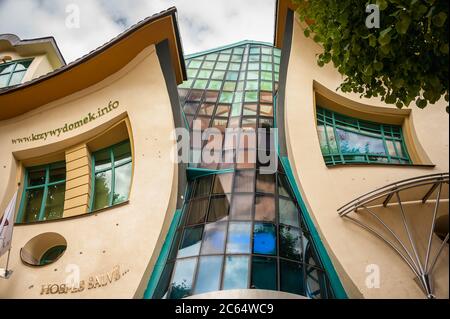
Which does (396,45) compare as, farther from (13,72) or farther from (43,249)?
(13,72)

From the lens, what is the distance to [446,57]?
5.31 metres

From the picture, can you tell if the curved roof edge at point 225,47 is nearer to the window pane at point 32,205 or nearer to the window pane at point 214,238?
the window pane at point 32,205

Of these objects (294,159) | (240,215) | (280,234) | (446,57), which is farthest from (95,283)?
(446,57)

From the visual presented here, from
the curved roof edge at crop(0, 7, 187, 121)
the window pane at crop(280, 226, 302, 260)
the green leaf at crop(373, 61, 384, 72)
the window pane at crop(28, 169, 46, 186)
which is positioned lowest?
the window pane at crop(280, 226, 302, 260)

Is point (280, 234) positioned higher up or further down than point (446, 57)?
further down

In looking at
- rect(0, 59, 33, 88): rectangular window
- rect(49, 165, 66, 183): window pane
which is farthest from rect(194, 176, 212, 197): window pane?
rect(0, 59, 33, 88): rectangular window

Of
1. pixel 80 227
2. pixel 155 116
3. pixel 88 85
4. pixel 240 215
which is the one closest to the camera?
pixel 240 215

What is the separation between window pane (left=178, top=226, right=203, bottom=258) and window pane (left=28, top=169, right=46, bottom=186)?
645 cm

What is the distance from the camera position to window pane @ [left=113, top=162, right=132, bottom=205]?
1057cm

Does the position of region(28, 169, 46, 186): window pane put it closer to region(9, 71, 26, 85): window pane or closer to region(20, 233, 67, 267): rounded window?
region(20, 233, 67, 267): rounded window

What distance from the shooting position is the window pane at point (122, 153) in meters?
11.6

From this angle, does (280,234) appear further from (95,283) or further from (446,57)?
(446,57)
